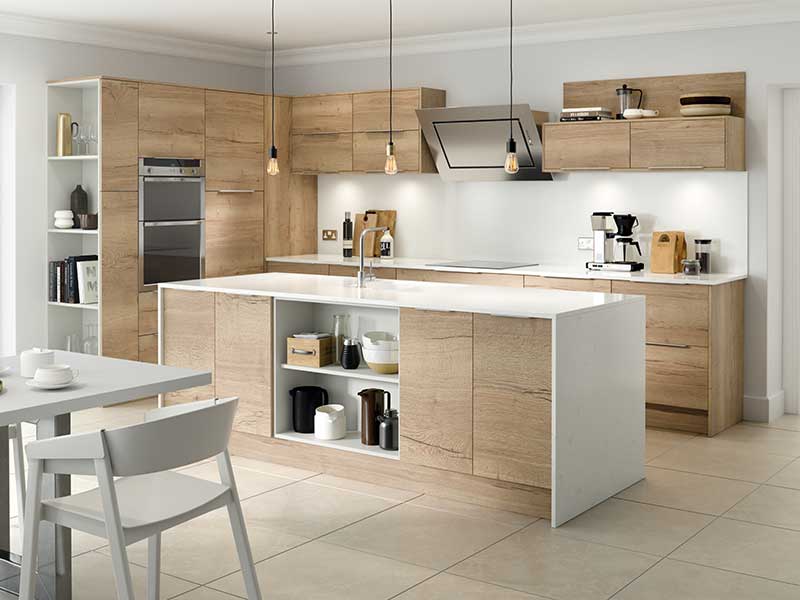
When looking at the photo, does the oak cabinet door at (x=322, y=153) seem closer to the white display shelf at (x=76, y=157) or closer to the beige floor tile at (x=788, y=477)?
the white display shelf at (x=76, y=157)

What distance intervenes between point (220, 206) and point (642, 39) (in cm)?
316

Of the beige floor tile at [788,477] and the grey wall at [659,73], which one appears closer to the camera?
the beige floor tile at [788,477]

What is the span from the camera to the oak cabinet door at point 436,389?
435cm

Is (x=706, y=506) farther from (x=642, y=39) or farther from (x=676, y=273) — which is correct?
(x=642, y=39)

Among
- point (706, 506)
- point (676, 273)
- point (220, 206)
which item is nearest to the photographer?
point (706, 506)

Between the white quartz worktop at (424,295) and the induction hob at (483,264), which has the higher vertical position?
the induction hob at (483,264)

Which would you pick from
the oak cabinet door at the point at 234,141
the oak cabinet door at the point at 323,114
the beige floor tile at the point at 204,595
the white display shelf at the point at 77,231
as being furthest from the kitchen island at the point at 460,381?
the oak cabinet door at the point at 323,114

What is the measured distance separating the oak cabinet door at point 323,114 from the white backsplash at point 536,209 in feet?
1.71

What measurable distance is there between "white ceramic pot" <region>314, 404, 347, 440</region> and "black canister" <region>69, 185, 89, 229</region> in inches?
111

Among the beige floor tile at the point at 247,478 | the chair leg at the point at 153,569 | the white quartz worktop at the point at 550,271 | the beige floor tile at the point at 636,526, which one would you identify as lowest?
the beige floor tile at the point at 636,526

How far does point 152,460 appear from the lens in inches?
104

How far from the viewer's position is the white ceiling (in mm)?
6039

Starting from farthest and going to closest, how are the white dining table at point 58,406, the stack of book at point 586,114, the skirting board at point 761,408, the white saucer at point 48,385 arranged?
1. the stack of book at point 586,114
2. the skirting board at point 761,408
3. the white saucer at point 48,385
4. the white dining table at point 58,406

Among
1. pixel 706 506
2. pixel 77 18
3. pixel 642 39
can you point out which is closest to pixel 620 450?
pixel 706 506
